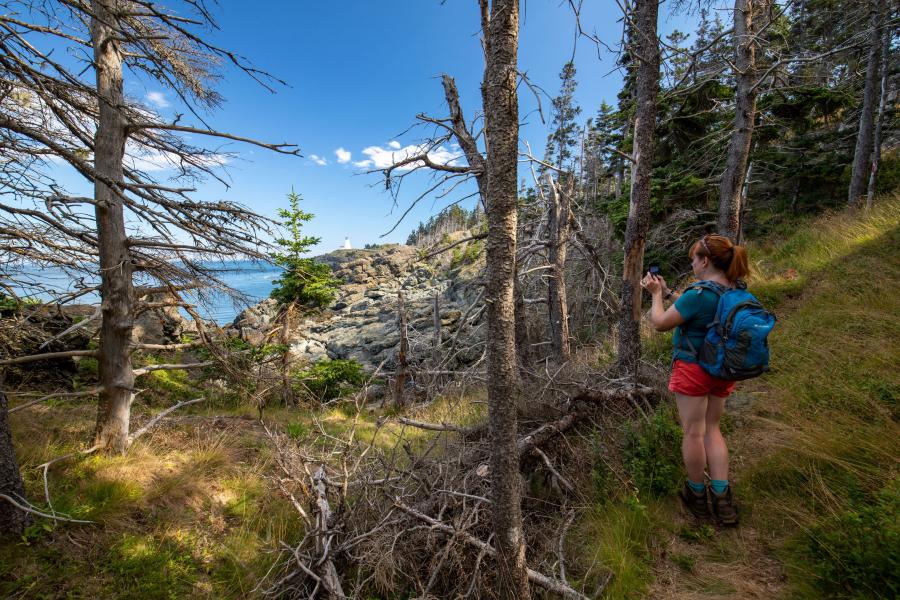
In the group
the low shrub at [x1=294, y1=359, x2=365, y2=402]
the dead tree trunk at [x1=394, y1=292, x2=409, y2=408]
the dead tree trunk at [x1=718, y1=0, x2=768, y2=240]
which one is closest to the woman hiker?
the dead tree trunk at [x1=718, y1=0, x2=768, y2=240]

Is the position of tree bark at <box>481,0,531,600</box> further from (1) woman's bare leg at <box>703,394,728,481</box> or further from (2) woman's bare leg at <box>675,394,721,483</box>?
(1) woman's bare leg at <box>703,394,728,481</box>

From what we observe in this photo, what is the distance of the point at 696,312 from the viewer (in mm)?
2539

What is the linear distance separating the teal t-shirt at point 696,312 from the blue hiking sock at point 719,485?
3.12 ft

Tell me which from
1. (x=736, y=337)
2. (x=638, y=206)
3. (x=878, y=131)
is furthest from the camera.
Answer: (x=878, y=131)

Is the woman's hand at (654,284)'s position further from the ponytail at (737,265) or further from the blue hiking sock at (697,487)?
the blue hiking sock at (697,487)

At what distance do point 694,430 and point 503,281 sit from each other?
1.97m

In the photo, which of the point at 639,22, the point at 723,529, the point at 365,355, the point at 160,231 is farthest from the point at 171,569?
the point at 365,355

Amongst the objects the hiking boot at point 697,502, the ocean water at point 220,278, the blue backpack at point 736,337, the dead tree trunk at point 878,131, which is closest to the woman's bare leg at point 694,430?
the hiking boot at point 697,502

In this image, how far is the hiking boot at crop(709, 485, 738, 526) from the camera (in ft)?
8.57

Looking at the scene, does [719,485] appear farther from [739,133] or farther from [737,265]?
[739,133]

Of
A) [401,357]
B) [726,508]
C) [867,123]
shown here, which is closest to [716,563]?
[726,508]

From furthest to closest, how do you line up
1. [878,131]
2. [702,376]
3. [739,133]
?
1. [878,131]
2. [739,133]
3. [702,376]

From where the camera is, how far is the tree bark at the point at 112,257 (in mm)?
3990

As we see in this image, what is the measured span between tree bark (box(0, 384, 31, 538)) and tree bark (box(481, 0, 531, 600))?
413cm
